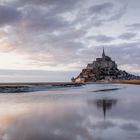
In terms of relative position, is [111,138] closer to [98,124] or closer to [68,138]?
[68,138]

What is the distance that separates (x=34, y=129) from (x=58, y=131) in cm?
118

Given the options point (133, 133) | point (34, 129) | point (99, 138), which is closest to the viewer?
point (99, 138)

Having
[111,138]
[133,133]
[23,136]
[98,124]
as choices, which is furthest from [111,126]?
[23,136]

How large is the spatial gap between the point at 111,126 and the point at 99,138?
3.04m

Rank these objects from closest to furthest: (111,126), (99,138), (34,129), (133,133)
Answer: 1. (99,138)
2. (133,133)
3. (34,129)
4. (111,126)

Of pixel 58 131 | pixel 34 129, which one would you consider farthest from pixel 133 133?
pixel 34 129

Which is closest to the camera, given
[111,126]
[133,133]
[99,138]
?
[99,138]

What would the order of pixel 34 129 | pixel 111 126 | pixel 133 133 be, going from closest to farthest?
pixel 133 133
pixel 34 129
pixel 111 126

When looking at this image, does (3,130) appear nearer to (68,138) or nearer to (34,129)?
(34,129)

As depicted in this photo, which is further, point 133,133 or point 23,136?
point 133,133

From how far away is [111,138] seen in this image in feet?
36.4

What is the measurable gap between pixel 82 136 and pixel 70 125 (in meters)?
2.82

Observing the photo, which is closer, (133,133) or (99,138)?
(99,138)

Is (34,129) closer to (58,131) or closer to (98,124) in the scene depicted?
(58,131)
